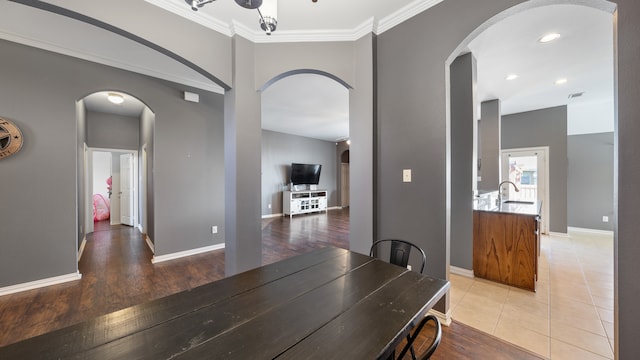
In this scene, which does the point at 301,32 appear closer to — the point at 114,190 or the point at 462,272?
the point at 462,272

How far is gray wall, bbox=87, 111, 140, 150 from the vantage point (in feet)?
15.7

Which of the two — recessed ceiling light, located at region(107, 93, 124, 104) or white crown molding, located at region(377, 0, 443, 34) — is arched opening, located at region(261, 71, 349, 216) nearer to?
white crown molding, located at region(377, 0, 443, 34)

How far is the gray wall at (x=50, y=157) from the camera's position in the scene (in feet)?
8.20

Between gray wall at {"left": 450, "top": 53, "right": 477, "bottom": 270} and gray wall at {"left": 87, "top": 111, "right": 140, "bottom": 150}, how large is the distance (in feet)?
21.7

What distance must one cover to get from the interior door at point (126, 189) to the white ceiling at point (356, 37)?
147 inches

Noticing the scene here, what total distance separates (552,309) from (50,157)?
18.5 ft

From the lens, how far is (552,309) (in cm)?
212

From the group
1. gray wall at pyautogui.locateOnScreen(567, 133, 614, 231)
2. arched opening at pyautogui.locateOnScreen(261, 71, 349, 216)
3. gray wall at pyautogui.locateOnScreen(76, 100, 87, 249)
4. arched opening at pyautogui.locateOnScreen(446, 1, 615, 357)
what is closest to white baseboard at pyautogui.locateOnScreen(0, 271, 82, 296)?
gray wall at pyautogui.locateOnScreen(76, 100, 87, 249)

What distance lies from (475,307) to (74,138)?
4.94 meters

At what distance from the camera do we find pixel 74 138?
9.26 ft

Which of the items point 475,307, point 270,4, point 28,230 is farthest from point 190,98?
point 475,307

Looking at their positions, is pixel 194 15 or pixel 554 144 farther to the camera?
pixel 554 144

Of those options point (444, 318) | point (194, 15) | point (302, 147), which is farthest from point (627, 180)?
point (302, 147)

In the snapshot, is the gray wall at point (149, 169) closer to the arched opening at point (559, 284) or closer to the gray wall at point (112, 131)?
the gray wall at point (112, 131)
